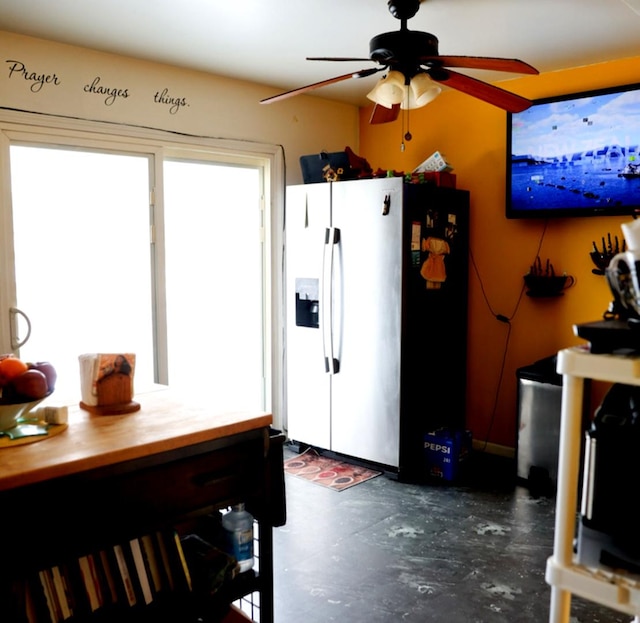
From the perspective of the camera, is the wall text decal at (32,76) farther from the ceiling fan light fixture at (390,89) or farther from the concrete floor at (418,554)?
the concrete floor at (418,554)

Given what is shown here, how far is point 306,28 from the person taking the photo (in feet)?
10.4

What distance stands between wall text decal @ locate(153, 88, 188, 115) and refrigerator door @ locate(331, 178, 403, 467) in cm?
108

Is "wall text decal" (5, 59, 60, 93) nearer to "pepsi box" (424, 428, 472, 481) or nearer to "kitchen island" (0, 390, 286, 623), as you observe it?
"kitchen island" (0, 390, 286, 623)

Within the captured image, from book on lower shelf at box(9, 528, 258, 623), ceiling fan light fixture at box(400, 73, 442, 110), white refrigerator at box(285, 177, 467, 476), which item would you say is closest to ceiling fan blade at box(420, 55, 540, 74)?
ceiling fan light fixture at box(400, 73, 442, 110)

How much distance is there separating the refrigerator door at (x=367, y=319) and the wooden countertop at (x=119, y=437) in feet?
6.51

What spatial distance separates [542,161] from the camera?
3.81 metres

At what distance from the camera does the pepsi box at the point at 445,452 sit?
379 centimetres

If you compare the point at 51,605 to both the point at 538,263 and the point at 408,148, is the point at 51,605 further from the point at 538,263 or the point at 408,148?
the point at 408,148

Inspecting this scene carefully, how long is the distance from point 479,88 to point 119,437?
6.58 feet

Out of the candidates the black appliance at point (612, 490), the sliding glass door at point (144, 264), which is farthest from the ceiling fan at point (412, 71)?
the black appliance at point (612, 490)

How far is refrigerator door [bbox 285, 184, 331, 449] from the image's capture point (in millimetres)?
4160

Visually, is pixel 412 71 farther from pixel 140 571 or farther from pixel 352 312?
pixel 140 571

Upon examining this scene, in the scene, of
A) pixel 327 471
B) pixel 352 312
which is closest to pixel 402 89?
pixel 352 312

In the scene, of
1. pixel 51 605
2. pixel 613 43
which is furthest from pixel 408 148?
pixel 51 605
